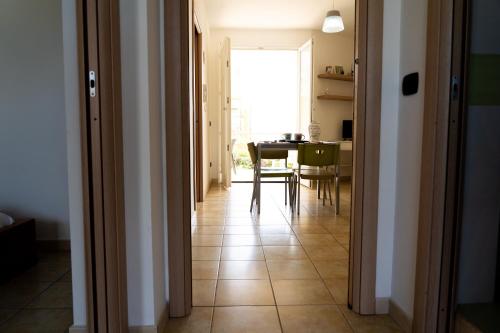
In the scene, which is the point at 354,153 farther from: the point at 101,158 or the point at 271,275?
the point at 101,158

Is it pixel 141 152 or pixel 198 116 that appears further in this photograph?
pixel 198 116

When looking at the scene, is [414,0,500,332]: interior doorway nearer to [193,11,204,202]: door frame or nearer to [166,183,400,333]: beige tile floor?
[166,183,400,333]: beige tile floor

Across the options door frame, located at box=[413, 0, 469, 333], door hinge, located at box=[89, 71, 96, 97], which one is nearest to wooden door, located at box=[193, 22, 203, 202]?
door hinge, located at box=[89, 71, 96, 97]

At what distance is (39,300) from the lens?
72.6 inches

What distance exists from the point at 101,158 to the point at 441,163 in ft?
3.87

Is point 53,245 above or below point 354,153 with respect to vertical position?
below

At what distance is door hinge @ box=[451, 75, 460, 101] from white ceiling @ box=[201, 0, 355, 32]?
4.11 m

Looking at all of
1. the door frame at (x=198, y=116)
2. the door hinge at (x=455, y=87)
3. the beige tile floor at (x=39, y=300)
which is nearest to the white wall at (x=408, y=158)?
the door hinge at (x=455, y=87)

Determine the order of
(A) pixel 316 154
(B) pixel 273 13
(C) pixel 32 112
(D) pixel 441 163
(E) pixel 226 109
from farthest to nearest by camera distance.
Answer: (E) pixel 226 109
(B) pixel 273 13
(A) pixel 316 154
(C) pixel 32 112
(D) pixel 441 163

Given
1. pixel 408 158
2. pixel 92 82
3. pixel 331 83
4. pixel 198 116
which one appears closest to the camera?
pixel 92 82

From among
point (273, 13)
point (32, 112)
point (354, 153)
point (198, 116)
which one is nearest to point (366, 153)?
point (354, 153)

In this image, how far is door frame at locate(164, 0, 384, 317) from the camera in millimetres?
1530

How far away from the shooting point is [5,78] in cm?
252

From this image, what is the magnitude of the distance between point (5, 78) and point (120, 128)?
1.83 meters
